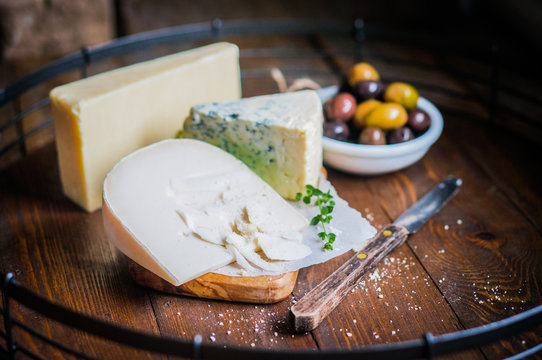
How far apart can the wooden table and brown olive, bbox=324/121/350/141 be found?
0.31 ft

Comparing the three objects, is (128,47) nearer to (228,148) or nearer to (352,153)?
(228,148)

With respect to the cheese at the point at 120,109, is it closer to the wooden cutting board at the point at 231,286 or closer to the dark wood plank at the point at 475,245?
the wooden cutting board at the point at 231,286

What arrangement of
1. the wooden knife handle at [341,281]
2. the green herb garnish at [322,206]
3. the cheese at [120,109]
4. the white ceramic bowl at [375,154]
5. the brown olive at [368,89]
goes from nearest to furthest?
the wooden knife handle at [341,281], the green herb garnish at [322,206], the cheese at [120,109], the white ceramic bowl at [375,154], the brown olive at [368,89]

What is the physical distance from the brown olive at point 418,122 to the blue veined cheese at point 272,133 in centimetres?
26

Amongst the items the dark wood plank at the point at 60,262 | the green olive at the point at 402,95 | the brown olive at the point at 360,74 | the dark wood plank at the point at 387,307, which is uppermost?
the brown olive at the point at 360,74

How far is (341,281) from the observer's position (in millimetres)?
995

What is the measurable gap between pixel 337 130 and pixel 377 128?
9 cm

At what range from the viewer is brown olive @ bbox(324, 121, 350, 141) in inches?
52.8

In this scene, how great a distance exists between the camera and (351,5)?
249 cm

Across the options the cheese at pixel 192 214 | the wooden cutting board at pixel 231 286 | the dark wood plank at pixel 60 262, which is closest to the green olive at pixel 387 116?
the cheese at pixel 192 214

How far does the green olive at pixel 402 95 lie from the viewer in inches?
54.4

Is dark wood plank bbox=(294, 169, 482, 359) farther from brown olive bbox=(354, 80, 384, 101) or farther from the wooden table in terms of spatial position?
brown olive bbox=(354, 80, 384, 101)

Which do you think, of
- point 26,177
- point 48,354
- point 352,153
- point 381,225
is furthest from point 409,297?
point 26,177

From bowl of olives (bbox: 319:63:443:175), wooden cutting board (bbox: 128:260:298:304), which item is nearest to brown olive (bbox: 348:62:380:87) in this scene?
bowl of olives (bbox: 319:63:443:175)
